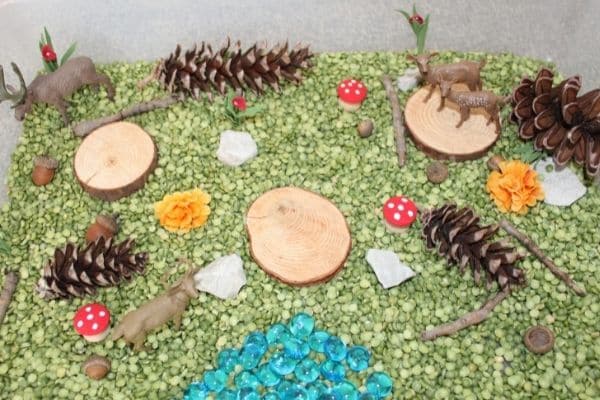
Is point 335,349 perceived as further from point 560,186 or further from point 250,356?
point 560,186

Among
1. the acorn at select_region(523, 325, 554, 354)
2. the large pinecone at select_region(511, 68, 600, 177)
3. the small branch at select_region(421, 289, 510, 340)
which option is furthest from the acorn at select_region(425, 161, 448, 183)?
the acorn at select_region(523, 325, 554, 354)

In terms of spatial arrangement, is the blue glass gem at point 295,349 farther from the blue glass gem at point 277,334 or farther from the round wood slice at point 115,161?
the round wood slice at point 115,161

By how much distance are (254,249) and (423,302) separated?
1.53 feet

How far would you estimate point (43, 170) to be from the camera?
6.22ft

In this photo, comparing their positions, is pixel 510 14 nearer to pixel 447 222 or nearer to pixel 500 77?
pixel 500 77

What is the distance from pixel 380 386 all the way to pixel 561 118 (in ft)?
2.95

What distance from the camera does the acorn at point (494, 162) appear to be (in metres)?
1.86

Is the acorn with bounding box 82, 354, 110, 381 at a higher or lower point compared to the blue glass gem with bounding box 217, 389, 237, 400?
higher

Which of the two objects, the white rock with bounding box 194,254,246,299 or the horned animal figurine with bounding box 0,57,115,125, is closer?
the white rock with bounding box 194,254,246,299

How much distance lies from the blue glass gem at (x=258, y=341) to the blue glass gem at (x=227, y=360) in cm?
4

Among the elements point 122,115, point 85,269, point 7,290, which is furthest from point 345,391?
point 122,115

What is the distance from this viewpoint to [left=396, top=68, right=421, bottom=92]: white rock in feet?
6.73

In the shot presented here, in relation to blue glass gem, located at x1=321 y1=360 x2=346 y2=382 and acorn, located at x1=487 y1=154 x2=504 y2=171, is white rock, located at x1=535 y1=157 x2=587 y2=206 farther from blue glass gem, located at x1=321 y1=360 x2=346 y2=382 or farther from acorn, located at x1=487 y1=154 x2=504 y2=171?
blue glass gem, located at x1=321 y1=360 x2=346 y2=382

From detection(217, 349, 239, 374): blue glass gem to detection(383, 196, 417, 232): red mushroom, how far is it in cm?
55
